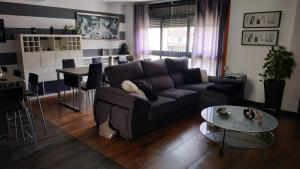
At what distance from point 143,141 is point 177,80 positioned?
1.97 metres

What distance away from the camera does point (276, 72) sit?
12.7ft

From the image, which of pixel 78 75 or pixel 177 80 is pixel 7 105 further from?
pixel 177 80

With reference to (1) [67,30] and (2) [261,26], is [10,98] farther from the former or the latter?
(2) [261,26]

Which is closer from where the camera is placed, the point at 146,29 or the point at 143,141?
the point at 143,141

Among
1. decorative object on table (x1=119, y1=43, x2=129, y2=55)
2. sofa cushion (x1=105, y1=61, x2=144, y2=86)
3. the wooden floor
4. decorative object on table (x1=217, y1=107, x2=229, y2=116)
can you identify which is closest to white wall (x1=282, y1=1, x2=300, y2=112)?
the wooden floor

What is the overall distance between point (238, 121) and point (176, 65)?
220 centimetres

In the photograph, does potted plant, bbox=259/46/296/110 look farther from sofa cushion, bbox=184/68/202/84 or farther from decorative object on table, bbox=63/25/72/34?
decorative object on table, bbox=63/25/72/34

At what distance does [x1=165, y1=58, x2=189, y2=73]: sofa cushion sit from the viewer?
4574mm

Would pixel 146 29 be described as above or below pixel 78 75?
above

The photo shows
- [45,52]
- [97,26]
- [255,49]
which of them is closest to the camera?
[255,49]

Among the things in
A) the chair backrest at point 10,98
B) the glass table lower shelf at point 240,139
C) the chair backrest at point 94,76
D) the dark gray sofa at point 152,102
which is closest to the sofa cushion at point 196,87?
the dark gray sofa at point 152,102

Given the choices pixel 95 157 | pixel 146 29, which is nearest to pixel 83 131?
pixel 95 157

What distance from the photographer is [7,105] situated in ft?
8.35

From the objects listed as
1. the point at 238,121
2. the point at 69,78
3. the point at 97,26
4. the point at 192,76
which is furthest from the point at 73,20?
the point at 238,121
